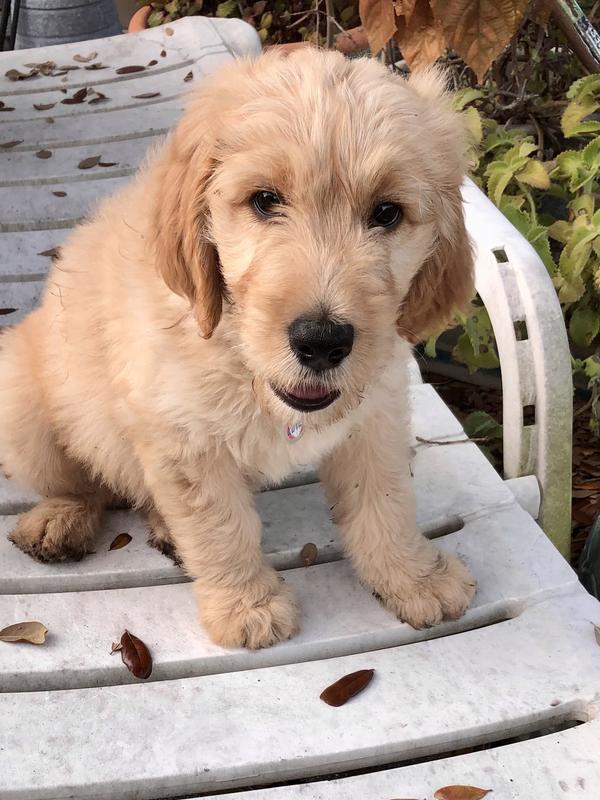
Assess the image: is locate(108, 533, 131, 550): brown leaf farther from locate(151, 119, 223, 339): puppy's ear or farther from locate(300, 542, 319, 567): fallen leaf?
locate(151, 119, 223, 339): puppy's ear

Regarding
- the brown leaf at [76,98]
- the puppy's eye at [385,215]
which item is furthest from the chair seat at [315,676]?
the brown leaf at [76,98]

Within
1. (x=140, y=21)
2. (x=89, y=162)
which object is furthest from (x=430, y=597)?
(x=140, y=21)

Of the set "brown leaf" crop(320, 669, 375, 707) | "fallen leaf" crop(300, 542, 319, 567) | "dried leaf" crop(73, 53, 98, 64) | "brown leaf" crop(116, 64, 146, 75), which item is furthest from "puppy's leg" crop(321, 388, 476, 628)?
"dried leaf" crop(73, 53, 98, 64)

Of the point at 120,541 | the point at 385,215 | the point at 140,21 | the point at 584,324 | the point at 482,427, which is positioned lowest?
the point at 482,427

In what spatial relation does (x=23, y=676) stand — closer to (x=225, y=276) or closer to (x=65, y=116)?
(x=225, y=276)

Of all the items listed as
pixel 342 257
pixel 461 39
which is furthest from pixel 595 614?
pixel 461 39

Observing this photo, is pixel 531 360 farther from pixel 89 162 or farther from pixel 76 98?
pixel 76 98

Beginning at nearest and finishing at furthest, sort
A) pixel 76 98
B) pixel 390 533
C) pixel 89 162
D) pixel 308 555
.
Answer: pixel 390 533
pixel 308 555
pixel 89 162
pixel 76 98

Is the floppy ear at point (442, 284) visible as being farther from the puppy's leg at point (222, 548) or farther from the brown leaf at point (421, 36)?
the brown leaf at point (421, 36)
